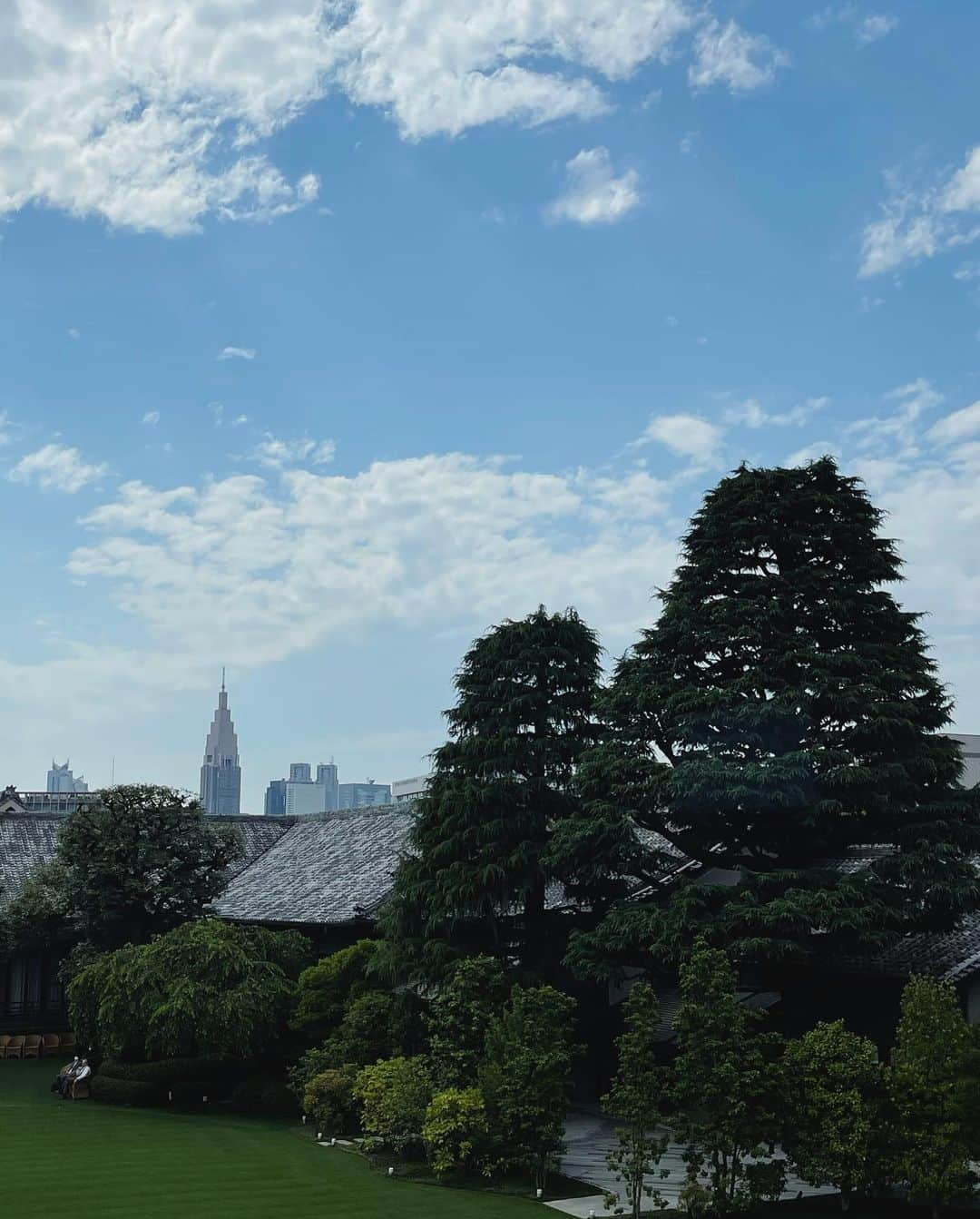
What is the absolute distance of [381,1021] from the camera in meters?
24.8

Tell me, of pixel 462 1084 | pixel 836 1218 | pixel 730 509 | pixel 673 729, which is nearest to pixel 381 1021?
pixel 462 1084

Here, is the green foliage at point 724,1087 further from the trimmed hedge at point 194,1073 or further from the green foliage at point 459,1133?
the trimmed hedge at point 194,1073

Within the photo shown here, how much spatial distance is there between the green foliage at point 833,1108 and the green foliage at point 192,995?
12847 mm

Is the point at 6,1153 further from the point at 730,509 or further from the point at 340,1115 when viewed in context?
the point at 730,509

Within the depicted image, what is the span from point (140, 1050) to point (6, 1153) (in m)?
6.82

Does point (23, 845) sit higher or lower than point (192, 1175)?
higher

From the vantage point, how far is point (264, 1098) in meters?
25.8

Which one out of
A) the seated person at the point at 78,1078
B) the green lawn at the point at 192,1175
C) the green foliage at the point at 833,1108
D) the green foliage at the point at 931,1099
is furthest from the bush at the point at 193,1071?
the green foliage at the point at 931,1099

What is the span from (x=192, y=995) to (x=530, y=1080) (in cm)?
983

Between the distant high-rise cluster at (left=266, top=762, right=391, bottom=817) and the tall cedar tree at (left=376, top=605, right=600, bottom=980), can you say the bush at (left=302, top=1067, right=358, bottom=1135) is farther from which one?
the distant high-rise cluster at (left=266, top=762, right=391, bottom=817)

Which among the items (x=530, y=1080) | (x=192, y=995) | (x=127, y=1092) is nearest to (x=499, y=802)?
(x=530, y=1080)

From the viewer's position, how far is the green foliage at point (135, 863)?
33125 mm

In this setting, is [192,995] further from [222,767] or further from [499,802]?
[222,767]

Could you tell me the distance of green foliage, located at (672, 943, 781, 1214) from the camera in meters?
16.6
